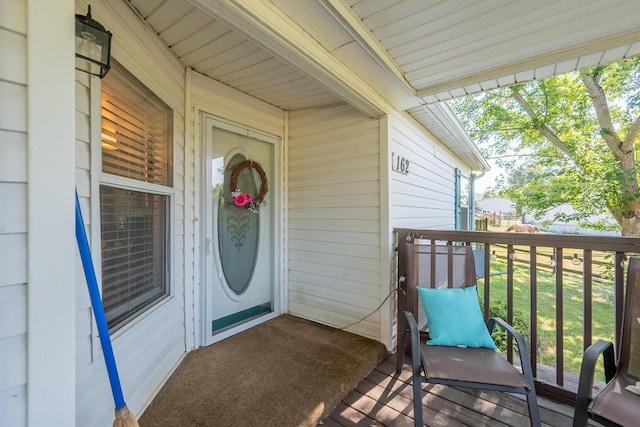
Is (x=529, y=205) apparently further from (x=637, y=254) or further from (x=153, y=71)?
(x=153, y=71)

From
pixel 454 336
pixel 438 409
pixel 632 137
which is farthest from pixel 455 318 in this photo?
pixel 632 137

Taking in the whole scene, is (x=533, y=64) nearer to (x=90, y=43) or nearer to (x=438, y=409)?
(x=438, y=409)

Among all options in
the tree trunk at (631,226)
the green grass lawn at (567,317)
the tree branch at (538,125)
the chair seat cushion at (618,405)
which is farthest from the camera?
the tree branch at (538,125)

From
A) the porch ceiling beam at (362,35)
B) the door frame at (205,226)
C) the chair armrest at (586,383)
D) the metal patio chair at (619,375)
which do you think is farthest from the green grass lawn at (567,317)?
the door frame at (205,226)

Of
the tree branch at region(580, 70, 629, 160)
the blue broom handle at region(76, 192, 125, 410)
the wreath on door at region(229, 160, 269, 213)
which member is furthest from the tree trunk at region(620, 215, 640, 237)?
the blue broom handle at region(76, 192, 125, 410)

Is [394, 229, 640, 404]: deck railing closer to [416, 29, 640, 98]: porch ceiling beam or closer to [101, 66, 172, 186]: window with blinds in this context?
[416, 29, 640, 98]: porch ceiling beam

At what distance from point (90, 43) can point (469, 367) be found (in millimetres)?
2519

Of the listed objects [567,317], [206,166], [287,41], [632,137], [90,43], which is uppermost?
[632,137]

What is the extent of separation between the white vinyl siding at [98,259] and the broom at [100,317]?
250mm

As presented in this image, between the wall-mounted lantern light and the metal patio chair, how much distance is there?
107 inches

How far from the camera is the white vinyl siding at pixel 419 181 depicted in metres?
2.79

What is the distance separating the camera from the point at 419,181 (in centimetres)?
356

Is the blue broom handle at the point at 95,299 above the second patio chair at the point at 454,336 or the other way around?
above

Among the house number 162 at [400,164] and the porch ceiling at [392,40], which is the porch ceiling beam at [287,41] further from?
the house number 162 at [400,164]
